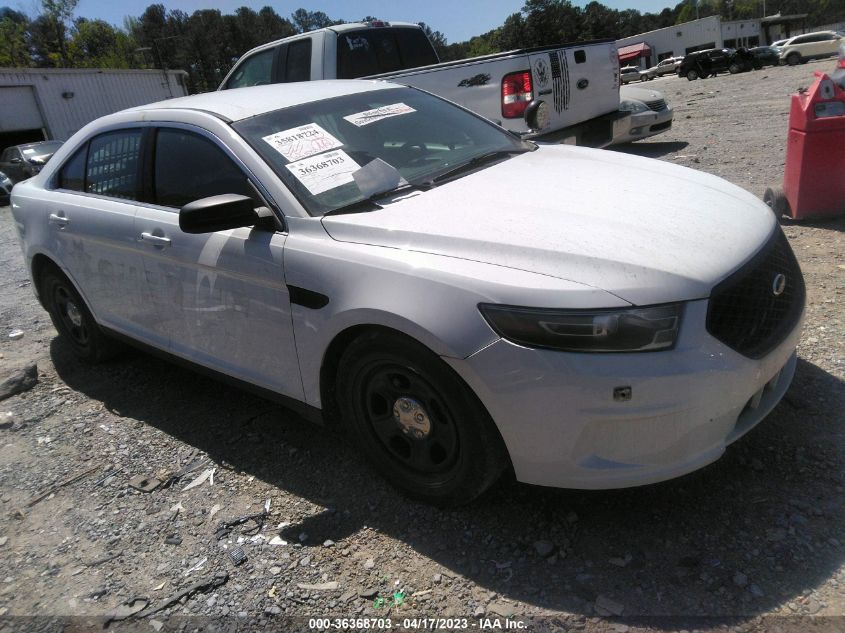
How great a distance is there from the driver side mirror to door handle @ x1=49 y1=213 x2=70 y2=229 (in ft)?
5.74

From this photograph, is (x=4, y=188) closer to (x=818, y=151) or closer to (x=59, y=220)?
(x=59, y=220)

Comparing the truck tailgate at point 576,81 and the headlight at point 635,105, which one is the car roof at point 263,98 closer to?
the truck tailgate at point 576,81

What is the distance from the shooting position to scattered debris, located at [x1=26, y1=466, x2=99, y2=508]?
3.20m

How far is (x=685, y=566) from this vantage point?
2242 millimetres

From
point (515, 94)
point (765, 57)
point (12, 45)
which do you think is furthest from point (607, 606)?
point (12, 45)

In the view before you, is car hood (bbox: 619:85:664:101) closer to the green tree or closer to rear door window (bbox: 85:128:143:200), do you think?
rear door window (bbox: 85:128:143:200)

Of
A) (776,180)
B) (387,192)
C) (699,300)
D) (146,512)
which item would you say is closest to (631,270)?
(699,300)

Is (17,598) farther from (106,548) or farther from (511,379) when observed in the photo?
(511,379)

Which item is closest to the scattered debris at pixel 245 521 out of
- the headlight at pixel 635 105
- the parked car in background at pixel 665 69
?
the headlight at pixel 635 105

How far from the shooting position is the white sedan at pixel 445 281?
212 cm

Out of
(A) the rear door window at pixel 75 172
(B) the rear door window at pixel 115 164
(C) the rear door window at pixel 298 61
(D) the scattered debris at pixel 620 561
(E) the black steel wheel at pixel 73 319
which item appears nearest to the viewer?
(D) the scattered debris at pixel 620 561

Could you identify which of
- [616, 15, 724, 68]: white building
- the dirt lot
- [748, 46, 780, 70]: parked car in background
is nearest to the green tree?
[616, 15, 724, 68]: white building

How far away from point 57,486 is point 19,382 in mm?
1486

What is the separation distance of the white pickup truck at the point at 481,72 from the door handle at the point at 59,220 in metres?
2.86
